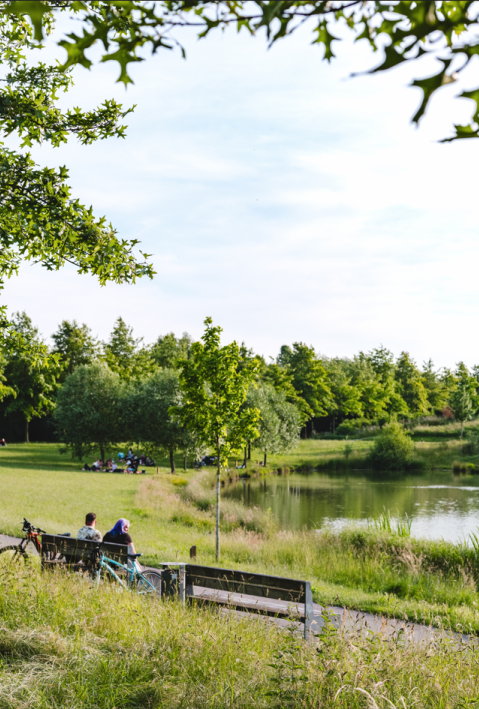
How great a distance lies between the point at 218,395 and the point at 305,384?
181ft

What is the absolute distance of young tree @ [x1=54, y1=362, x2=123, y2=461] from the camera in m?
40.2

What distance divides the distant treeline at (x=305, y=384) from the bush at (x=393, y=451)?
338 inches

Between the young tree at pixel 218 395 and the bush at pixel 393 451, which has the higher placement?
the young tree at pixel 218 395

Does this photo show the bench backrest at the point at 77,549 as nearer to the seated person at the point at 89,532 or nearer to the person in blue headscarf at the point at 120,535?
the seated person at the point at 89,532

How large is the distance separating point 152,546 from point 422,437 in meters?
51.2

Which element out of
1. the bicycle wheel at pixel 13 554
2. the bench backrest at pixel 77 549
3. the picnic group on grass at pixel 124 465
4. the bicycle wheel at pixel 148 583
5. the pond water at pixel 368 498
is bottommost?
the pond water at pixel 368 498

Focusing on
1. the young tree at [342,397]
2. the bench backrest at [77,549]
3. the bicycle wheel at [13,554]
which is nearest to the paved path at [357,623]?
the bench backrest at [77,549]

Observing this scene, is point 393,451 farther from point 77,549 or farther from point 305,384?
point 77,549

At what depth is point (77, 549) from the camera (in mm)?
7473

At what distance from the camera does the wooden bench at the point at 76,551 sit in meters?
7.12

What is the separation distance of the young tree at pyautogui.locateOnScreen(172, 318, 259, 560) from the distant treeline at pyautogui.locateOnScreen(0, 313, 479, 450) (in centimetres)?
3562

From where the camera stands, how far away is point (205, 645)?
13.7 feet

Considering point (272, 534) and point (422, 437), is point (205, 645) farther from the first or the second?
point (422, 437)

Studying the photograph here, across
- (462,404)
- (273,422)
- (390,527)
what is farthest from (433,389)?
(390,527)
